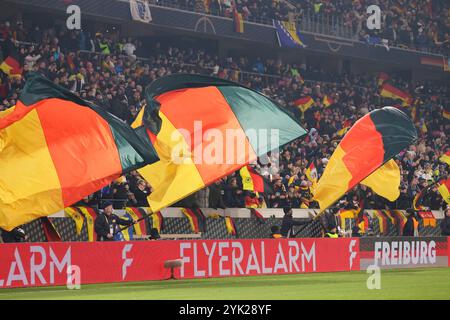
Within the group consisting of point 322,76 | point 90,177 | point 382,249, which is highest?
point 322,76

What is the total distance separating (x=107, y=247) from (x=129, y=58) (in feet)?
50.7

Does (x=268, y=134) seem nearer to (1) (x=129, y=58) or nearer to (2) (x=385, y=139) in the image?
(2) (x=385, y=139)

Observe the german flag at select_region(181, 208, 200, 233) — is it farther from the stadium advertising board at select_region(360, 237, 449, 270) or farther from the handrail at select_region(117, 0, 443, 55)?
the handrail at select_region(117, 0, 443, 55)

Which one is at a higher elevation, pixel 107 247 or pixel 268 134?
pixel 268 134

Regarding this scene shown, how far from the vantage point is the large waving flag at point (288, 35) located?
4306 centimetres

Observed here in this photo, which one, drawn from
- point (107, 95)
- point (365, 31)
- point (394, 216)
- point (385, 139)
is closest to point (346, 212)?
point (394, 216)

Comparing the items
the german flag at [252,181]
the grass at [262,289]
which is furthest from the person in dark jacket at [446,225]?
the grass at [262,289]

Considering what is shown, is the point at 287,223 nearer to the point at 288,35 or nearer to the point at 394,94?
the point at 288,35

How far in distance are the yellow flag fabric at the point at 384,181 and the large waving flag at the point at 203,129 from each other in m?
5.40

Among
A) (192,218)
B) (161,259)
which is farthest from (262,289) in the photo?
(192,218)

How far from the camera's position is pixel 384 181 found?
27.5 metres

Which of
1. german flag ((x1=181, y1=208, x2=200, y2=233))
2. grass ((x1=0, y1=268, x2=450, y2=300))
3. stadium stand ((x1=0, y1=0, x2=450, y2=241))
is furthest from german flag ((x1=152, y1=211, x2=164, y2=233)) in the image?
grass ((x1=0, y1=268, x2=450, y2=300))

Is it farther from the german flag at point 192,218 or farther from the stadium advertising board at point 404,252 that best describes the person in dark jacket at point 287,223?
the german flag at point 192,218

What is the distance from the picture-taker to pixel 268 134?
22.5m
